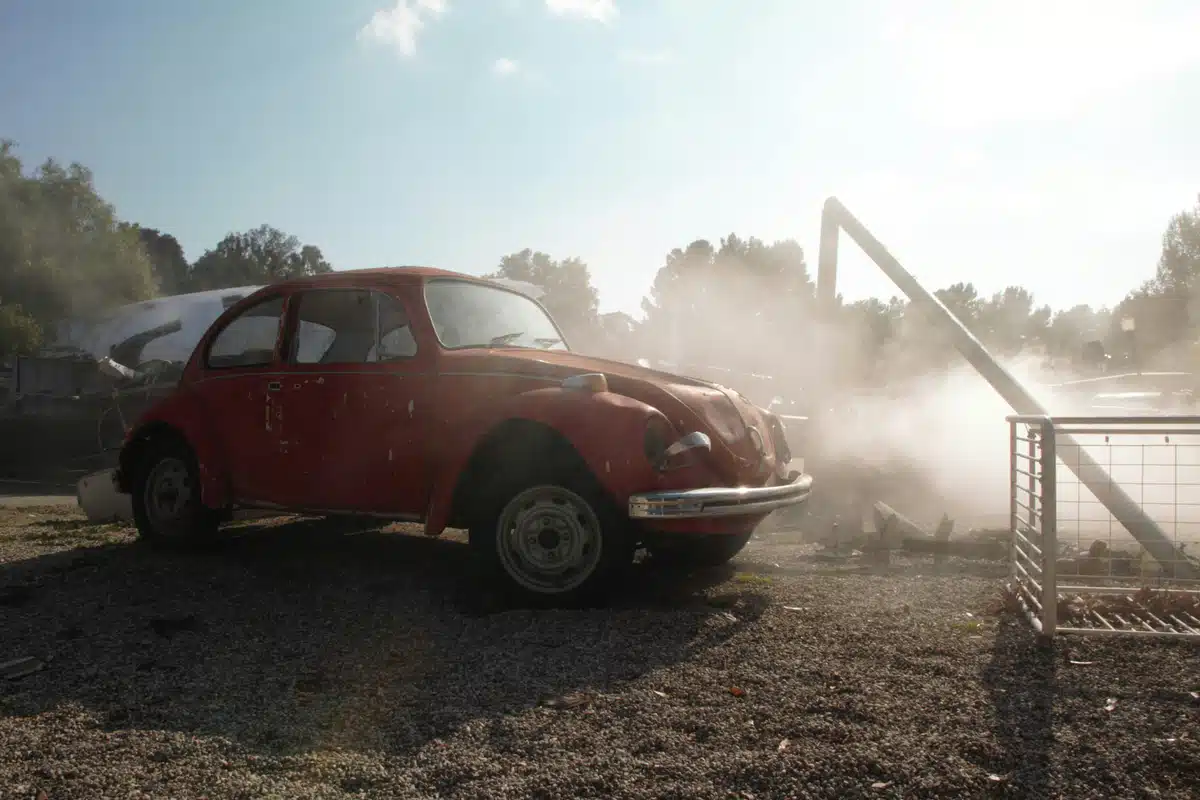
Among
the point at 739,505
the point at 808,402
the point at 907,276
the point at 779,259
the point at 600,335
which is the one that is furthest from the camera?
the point at 779,259

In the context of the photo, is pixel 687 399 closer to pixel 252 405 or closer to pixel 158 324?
pixel 252 405

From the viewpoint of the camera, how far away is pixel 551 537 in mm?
4766

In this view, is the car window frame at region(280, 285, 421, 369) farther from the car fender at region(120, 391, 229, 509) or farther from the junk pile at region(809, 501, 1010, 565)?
the junk pile at region(809, 501, 1010, 565)

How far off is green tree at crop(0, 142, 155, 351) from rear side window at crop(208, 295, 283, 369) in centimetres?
3099

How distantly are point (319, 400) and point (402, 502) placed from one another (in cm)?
92

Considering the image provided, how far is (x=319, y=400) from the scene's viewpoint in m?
5.65

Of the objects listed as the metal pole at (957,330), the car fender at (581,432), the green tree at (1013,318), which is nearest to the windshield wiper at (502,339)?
the car fender at (581,432)

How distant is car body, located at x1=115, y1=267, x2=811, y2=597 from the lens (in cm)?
465

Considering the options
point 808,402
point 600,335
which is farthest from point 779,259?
point 808,402

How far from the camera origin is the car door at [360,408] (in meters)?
5.31

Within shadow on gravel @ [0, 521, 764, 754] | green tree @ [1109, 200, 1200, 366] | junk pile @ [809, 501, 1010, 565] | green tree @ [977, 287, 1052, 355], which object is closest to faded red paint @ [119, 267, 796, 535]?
shadow on gravel @ [0, 521, 764, 754]

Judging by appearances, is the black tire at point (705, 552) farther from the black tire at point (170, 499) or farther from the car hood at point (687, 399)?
the black tire at point (170, 499)

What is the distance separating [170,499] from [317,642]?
2761 millimetres

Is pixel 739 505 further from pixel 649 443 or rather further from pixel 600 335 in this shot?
pixel 600 335
